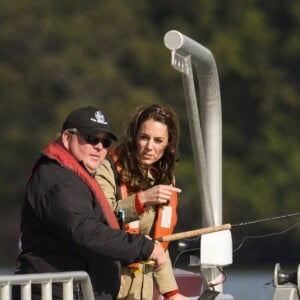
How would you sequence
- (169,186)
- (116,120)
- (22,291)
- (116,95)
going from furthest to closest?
(116,95) < (116,120) < (169,186) < (22,291)

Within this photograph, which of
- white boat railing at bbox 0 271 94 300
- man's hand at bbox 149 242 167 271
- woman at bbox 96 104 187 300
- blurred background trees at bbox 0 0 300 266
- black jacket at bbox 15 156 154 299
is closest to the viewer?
white boat railing at bbox 0 271 94 300

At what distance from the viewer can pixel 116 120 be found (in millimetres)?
27719

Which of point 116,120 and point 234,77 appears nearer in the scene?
point 116,120

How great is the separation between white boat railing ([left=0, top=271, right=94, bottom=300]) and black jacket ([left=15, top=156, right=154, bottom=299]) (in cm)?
15

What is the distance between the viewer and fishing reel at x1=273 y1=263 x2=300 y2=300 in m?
6.10

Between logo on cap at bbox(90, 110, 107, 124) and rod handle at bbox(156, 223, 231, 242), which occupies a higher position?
logo on cap at bbox(90, 110, 107, 124)

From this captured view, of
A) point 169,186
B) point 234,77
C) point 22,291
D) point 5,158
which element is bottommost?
point 22,291

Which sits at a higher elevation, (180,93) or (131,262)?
(180,93)

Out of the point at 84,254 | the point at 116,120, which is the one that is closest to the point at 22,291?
the point at 84,254

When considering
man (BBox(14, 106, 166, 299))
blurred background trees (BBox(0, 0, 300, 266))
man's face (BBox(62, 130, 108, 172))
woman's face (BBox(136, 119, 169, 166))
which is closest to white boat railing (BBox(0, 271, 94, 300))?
man (BBox(14, 106, 166, 299))

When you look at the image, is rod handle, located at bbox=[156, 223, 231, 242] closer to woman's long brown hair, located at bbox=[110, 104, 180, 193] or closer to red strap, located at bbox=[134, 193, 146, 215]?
red strap, located at bbox=[134, 193, 146, 215]

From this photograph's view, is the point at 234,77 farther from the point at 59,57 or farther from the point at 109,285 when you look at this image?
the point at 109,285

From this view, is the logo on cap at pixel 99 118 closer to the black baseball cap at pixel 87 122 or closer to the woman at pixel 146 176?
the black baseball cap at pixel 87 122

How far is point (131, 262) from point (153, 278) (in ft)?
2.10
